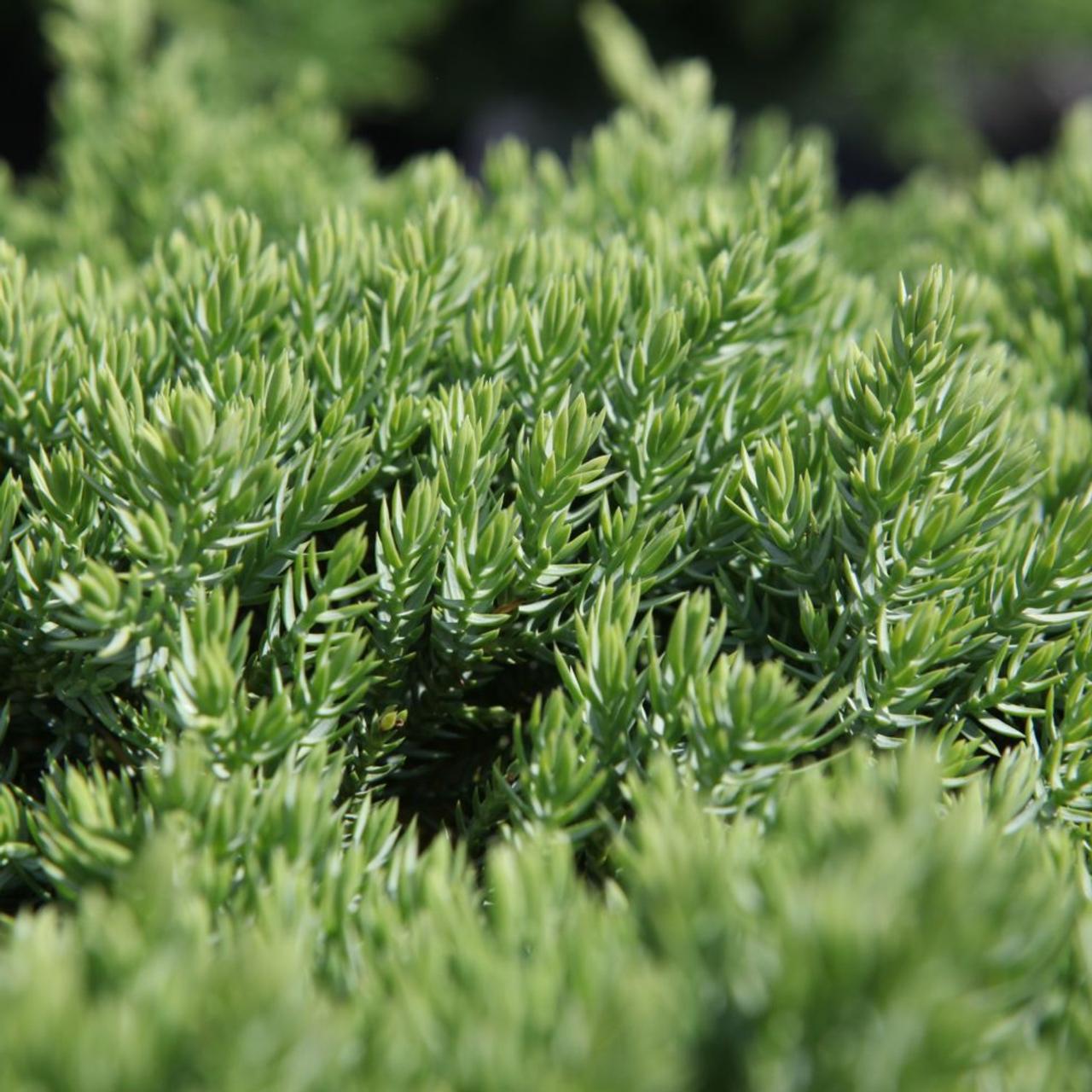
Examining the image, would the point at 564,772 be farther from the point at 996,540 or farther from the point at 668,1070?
the point at 996,540

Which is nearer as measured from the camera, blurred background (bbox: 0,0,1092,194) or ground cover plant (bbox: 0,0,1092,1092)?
ground cover plant (bbox: 0,0,1092,1092)

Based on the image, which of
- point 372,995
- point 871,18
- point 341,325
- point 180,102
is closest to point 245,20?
point 871,18

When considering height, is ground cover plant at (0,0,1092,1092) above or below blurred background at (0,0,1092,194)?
below

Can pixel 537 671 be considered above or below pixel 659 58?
below

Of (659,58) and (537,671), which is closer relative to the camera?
(537,671)
